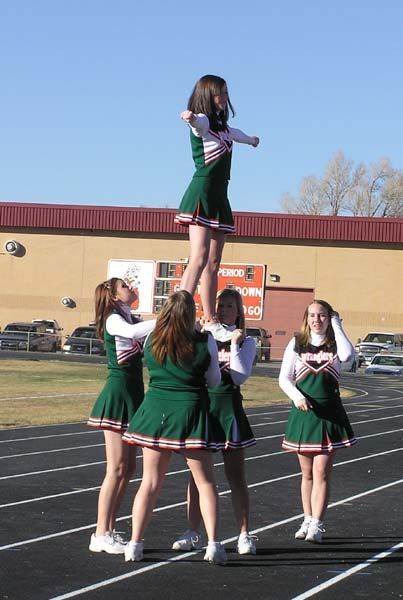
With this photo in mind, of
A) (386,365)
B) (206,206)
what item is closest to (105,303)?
(206,206)

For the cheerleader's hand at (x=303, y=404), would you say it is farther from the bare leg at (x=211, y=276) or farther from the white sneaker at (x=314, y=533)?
the bare leg at (x=211, y=276)

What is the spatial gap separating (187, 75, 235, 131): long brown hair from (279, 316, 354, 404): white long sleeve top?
190 cm

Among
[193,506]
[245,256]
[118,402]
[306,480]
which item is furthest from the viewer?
[245,256]

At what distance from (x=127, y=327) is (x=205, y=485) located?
1.27m

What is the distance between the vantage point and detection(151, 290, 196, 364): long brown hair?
8.28m

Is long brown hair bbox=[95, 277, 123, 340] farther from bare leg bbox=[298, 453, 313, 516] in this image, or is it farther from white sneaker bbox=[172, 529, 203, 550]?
bare leg bbox=[298, 453, 313, 516]

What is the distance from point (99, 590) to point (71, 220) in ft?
194

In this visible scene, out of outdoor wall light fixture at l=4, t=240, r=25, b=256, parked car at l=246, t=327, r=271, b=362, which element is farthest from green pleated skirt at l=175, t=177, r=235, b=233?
outdoor wall light fixture at l=4, t=240, r=25, b=256

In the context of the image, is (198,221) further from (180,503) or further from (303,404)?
(180,503)

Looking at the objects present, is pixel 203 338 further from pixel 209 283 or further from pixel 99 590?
pixel 99 590

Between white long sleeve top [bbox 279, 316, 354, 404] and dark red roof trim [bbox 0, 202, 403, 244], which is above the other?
dark red roof trim [bbox 0, 202, 403, 244]

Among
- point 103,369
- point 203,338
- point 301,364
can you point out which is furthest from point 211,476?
point 103,369

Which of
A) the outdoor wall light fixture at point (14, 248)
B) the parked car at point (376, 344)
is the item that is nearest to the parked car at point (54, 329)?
the outdoor wall light fixture at point (14, 248)

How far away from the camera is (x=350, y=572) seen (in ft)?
28.6
